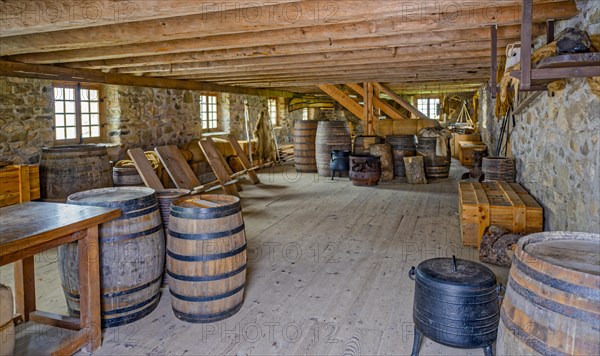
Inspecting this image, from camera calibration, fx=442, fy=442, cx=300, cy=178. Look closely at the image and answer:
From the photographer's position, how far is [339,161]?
28.3 ft

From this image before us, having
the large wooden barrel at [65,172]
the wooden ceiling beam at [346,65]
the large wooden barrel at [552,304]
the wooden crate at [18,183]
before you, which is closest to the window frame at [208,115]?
the wooden ceiling beam at [346,65]

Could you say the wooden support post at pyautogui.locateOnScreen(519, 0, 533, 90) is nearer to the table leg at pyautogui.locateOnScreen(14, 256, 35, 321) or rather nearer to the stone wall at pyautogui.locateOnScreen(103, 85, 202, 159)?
the table leg at pyautogui.locateOnScreen(14, 256, 35, 321)

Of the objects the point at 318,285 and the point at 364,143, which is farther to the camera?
the point at 364,143

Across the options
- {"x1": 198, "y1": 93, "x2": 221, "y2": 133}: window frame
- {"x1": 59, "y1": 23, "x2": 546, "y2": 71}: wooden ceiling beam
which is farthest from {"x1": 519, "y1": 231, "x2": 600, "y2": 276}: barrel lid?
{"x1": 198, "y1": 93, "x2": 221, "y2": 133}: window frame

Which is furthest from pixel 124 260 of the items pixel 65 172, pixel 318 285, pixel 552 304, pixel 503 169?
pixel 503 169

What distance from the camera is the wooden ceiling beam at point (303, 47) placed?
431cm

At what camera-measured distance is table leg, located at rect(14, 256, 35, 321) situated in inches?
113

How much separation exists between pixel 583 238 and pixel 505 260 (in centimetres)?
210

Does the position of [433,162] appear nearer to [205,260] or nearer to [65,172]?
[65,172]

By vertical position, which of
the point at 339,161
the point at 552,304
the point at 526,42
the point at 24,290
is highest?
the point at 526,42

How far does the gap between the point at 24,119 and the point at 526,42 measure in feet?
18.0

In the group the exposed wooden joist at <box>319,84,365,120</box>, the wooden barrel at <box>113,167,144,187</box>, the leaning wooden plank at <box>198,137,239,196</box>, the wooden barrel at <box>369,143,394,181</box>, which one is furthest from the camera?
the exposed wooden joist at <box>319,84,365,120</box>

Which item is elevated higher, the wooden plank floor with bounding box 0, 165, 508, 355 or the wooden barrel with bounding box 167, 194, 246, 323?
the wooden barrel with bounding box 167, 194, 246, 323

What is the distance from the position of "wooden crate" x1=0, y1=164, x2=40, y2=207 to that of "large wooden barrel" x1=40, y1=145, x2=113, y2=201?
92 millimetres
